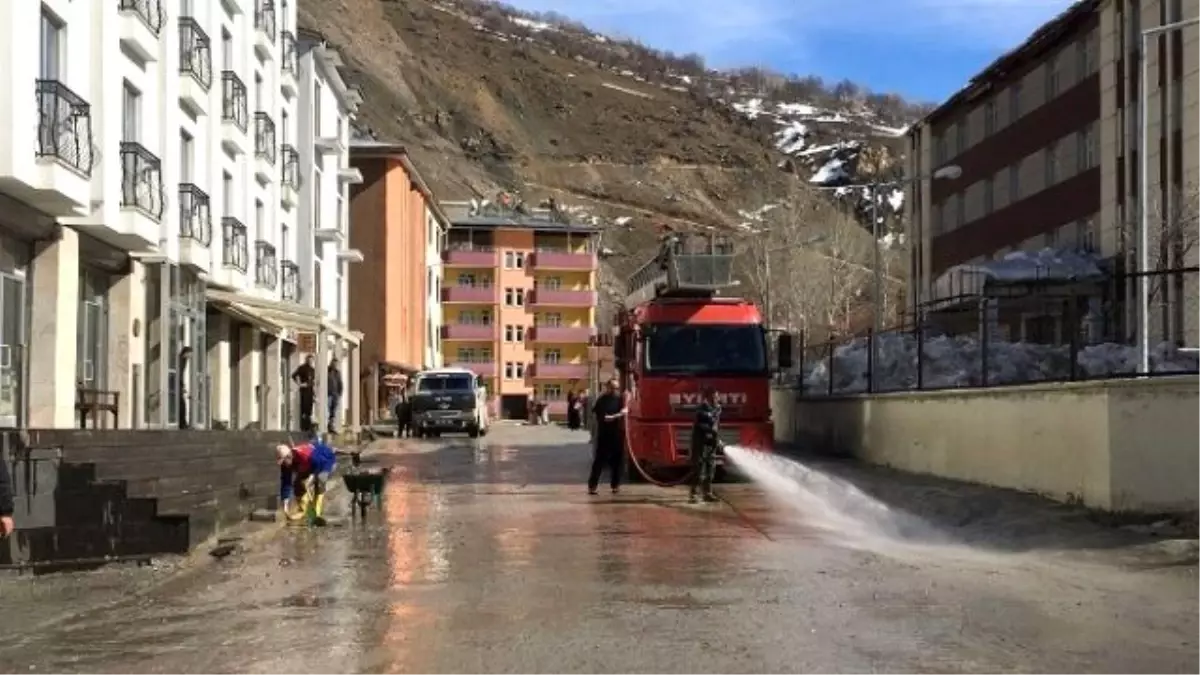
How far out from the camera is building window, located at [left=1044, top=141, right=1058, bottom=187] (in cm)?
5228

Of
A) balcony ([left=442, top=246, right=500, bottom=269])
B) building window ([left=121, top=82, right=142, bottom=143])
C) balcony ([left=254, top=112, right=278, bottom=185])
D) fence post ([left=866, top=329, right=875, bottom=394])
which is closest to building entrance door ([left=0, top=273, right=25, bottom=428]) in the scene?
building window ([left=121, top=82, right=142, bottom=143])

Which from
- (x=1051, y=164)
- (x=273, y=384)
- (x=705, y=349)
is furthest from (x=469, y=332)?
(x=705, y=349)

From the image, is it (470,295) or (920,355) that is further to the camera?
(470,295)

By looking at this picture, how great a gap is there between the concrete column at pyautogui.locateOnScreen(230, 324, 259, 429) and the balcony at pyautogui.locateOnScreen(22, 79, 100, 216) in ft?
51.6

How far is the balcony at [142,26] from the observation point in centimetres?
2255

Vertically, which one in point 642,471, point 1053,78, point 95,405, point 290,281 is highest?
point 1053,78

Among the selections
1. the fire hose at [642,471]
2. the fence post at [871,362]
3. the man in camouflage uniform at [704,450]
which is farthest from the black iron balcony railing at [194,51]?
the fence post at [871,362]

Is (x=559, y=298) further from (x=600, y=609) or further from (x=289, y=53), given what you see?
(x=600, y=609)

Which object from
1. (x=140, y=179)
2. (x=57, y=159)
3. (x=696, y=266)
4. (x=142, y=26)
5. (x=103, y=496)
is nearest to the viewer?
(x=103, y=496)

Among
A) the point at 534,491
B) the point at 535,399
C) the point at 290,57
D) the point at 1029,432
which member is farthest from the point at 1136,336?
the point at 535,399

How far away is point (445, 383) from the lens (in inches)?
1866

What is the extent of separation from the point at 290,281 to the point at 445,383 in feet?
27.0

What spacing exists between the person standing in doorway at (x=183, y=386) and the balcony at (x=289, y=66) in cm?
1497

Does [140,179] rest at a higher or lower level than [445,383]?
higher
